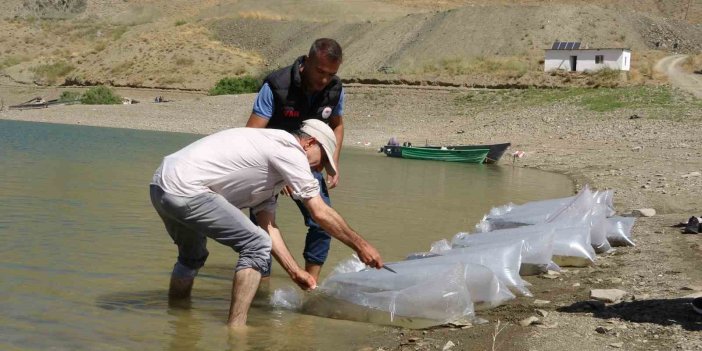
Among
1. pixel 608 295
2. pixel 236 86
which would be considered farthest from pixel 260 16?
pixel 608 295

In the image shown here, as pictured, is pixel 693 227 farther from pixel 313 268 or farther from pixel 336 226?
pixel 336 226

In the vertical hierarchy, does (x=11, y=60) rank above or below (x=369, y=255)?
below

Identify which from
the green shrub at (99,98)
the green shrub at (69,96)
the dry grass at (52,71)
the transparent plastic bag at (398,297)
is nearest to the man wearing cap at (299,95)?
the transparent plastic bag at (398,297)


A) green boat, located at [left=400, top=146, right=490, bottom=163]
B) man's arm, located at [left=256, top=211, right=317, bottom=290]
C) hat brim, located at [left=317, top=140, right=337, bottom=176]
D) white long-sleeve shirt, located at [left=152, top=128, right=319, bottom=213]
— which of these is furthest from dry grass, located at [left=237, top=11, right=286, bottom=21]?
white long-sleeve shirt, located at [left=152, top=128, right=319, bottom=213]

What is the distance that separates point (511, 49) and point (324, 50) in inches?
2175

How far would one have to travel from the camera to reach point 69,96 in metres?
60.1

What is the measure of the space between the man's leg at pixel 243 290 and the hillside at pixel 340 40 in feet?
128

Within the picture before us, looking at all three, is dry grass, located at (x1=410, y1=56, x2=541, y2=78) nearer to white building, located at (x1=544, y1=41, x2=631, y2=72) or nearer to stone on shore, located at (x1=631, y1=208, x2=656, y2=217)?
white building, located at (x1=544, y1=41, x2=631, y2=72)

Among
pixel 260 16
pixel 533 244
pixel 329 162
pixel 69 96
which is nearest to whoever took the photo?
pixel 329 162

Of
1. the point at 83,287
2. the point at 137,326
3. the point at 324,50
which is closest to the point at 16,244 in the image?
the point at 83,287

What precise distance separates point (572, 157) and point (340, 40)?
48339mm

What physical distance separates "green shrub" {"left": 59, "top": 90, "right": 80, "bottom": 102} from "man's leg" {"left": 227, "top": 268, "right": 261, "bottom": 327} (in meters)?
54.6

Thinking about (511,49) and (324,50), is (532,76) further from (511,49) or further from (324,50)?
(324,50)

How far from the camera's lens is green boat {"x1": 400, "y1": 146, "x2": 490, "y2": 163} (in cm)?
2725
